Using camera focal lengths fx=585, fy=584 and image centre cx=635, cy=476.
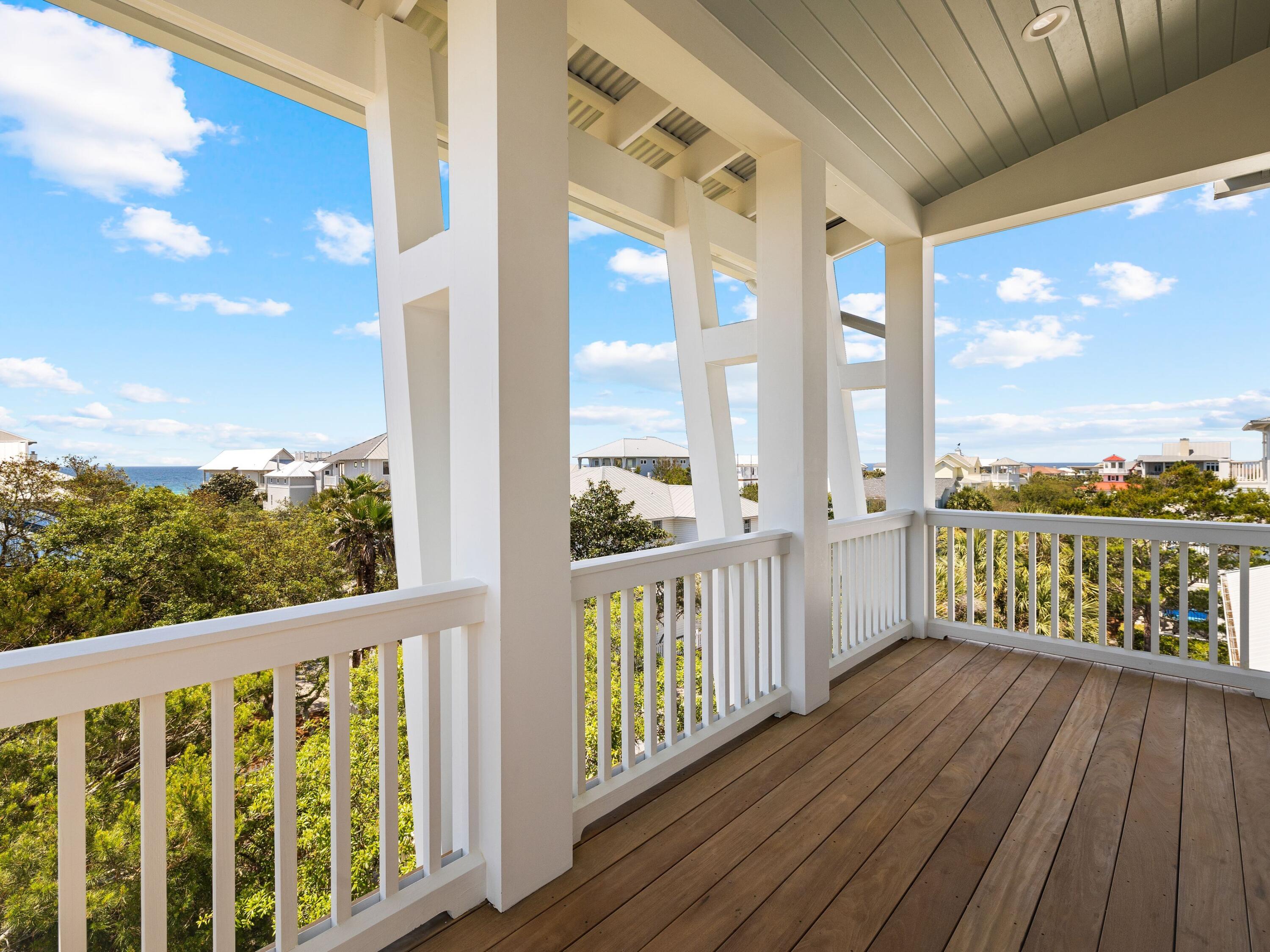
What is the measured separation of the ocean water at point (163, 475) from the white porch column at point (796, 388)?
343cm

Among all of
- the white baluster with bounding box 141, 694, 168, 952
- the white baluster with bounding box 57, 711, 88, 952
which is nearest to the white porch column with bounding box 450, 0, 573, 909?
the white baluster with bounding box 141, 694, 168, 952

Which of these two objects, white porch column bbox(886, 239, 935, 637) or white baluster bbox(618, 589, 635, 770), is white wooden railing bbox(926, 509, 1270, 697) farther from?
white baluster bbox(618, 589, 635, 770)

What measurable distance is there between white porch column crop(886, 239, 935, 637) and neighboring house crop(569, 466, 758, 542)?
106cm

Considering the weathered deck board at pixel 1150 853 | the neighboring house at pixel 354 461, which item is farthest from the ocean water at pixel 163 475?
the weathered deck board at pixel 1150 853

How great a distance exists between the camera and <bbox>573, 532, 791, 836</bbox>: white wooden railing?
1904mm

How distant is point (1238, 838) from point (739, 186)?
13.2ft

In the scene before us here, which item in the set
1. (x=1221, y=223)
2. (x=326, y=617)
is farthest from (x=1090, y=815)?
(x=1221, y=223)

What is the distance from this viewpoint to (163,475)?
3.52 metres

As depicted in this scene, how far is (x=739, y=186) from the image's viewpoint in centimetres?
407

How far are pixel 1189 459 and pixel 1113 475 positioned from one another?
433 mm

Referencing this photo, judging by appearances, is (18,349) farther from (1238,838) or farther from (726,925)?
(1238,838)

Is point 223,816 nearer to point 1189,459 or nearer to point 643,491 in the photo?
point 643,491

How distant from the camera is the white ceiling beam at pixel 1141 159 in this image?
A: 2.94 meters

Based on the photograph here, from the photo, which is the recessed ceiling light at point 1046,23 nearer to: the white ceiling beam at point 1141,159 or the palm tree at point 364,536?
the white ceiling beam at point 1141,159
